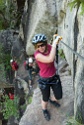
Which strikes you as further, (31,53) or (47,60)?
(31,53)

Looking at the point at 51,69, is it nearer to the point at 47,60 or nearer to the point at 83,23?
the point at 47,60

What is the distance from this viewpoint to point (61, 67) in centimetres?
977

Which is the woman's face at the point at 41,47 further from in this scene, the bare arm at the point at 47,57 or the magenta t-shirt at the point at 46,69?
the magenta t-shirt at the point at 46,69

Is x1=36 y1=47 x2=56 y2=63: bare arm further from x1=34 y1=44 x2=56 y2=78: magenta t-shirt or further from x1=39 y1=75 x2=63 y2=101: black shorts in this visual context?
x1=39 y1=75 x2=63 y2=101: black shorts

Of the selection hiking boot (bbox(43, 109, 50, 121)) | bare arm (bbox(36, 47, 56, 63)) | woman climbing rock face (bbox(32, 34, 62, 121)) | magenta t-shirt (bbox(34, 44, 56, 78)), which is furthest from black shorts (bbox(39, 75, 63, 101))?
bare arm (bbox(36, 47, 56, 63))

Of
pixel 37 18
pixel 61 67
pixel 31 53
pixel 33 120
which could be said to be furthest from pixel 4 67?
pixel 33 120

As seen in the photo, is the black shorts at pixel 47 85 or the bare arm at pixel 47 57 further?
Result: the black shorts at pixel 47 85

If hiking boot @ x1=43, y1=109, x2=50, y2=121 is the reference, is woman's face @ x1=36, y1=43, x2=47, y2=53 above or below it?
above

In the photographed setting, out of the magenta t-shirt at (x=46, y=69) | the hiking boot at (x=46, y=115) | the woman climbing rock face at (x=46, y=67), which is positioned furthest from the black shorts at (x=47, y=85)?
the hiking boot at (x=46, y=115)

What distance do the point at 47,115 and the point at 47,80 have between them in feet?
4.14

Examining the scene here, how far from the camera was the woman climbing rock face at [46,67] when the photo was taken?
5.38 meters

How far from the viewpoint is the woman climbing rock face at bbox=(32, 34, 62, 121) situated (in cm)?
538

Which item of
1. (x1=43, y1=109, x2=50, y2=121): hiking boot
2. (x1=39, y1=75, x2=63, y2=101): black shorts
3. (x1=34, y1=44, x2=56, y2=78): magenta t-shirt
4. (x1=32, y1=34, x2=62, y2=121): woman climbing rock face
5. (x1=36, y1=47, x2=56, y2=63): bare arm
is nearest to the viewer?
(x1=36, y1=47, x2=56, y2=63): bare arm

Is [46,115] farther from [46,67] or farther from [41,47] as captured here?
[41,47]
